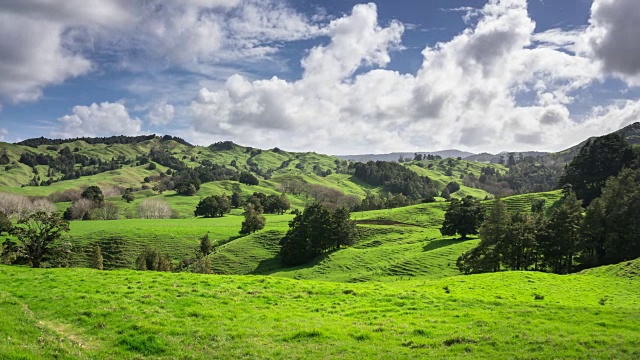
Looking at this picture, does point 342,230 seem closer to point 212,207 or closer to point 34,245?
point 34,245

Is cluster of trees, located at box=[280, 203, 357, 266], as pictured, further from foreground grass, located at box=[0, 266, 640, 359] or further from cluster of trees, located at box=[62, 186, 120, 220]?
cluster of trees, located at box=[62, 186, 120, 220]

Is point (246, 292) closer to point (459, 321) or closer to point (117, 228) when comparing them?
point (459, 321)

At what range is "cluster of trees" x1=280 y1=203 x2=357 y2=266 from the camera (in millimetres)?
99000

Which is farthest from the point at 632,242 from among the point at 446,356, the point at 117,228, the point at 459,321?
the point at 117,228

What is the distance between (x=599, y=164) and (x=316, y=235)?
4102 inches

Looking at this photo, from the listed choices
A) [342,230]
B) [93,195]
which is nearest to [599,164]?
[342,230]

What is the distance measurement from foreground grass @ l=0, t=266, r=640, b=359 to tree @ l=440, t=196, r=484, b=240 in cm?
6119

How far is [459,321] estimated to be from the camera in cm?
2384

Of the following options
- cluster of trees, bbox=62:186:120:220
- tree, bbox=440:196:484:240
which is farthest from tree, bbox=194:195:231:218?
tree, bbox=440:196:484:240

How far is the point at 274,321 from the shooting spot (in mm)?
23375

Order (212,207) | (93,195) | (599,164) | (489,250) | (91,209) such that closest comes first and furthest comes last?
(489,250)
(599,164)
(212,207)
(91,209)
(93,195)

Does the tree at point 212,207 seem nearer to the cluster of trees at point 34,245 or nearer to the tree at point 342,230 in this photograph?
the tree at point 342,230

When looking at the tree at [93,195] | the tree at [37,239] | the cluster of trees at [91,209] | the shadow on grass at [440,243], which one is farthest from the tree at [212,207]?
the tree at [37,239]

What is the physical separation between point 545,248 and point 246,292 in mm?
62406
